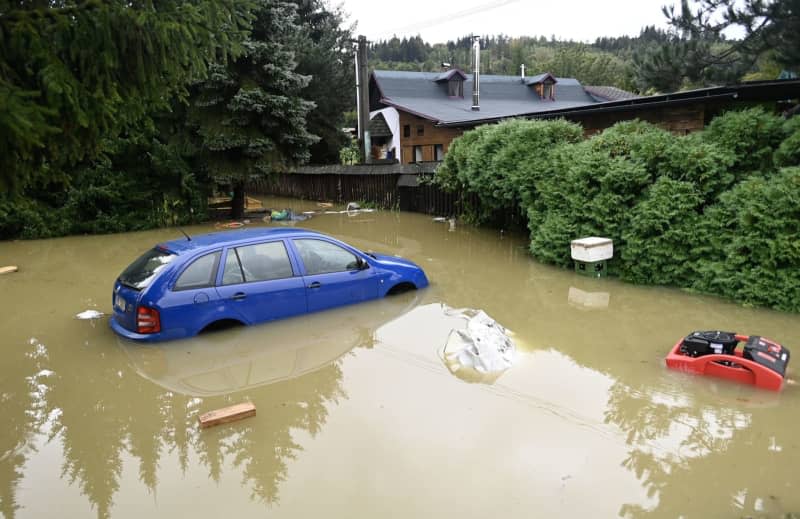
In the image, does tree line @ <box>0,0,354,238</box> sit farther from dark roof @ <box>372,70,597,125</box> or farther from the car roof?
dark roof @ <box>372,70,597,125</box>

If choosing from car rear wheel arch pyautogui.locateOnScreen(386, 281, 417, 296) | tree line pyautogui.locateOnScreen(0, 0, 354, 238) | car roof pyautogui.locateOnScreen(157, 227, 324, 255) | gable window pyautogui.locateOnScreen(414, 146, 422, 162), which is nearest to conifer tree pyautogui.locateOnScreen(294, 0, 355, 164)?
tree line pyautogui.locateOnScreen(0, 0, 354, 238)

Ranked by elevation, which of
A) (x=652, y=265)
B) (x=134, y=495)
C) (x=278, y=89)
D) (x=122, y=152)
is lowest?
(x=134, y=495)

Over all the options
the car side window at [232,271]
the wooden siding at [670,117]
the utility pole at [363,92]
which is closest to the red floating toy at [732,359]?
the car side window at [232,271]

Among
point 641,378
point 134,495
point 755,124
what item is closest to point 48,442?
point 134,495

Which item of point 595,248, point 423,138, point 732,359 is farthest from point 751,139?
point 423,138

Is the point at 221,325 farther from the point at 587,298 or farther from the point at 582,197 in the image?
the point at 582,197

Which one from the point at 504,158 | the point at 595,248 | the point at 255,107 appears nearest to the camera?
the point at 595,248

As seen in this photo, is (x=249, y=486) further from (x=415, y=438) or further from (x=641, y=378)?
(x=641, y=378)

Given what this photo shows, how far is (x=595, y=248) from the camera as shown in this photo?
363 inches

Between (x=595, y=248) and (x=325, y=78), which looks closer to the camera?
(x=595, y=248)

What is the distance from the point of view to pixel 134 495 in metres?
3.92

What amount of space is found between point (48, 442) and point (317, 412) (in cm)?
231

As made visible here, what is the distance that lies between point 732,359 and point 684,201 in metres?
3.82

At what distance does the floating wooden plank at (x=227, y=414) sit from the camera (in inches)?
188
